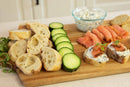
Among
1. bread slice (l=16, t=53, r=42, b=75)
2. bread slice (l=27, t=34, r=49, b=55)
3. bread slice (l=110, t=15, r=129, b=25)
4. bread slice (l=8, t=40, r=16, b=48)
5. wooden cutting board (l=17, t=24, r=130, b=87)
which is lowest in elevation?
wooden cutting board (l=17, t=24, r=130, b=87)

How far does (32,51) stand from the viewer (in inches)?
84.1

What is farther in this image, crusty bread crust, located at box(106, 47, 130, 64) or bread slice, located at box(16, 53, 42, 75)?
crusty bread crust, located at box(106, 47, 130, 64)

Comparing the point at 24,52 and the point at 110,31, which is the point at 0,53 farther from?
the point at 110,31

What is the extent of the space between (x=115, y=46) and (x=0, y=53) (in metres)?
1.12

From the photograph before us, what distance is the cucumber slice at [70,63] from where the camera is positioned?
192 cm

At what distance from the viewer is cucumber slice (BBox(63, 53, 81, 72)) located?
192 cm

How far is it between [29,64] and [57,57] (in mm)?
260

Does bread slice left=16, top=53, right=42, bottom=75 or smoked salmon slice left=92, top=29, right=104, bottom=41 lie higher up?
smoked salmon slice left=92, top=29, right=104, bottom=41

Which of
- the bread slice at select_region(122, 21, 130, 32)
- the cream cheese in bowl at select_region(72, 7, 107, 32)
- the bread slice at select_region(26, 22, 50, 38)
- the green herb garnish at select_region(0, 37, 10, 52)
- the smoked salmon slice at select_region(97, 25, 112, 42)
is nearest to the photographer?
the green herb garnish at select_region(0, 37, 10, 52)

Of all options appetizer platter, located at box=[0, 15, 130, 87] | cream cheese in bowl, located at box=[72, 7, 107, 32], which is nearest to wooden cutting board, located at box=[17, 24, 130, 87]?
appetizer platter, located at box=[0, 15, 130, 87]

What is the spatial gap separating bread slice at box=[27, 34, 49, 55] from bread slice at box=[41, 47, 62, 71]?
149mm

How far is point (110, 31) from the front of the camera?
8.59 ft

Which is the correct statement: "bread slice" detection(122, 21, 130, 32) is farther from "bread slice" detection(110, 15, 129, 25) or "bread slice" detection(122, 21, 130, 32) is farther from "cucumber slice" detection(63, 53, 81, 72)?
"cucumber slice" detection(63, 53, 81, 72)

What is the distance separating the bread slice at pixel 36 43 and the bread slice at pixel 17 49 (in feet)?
0.26
